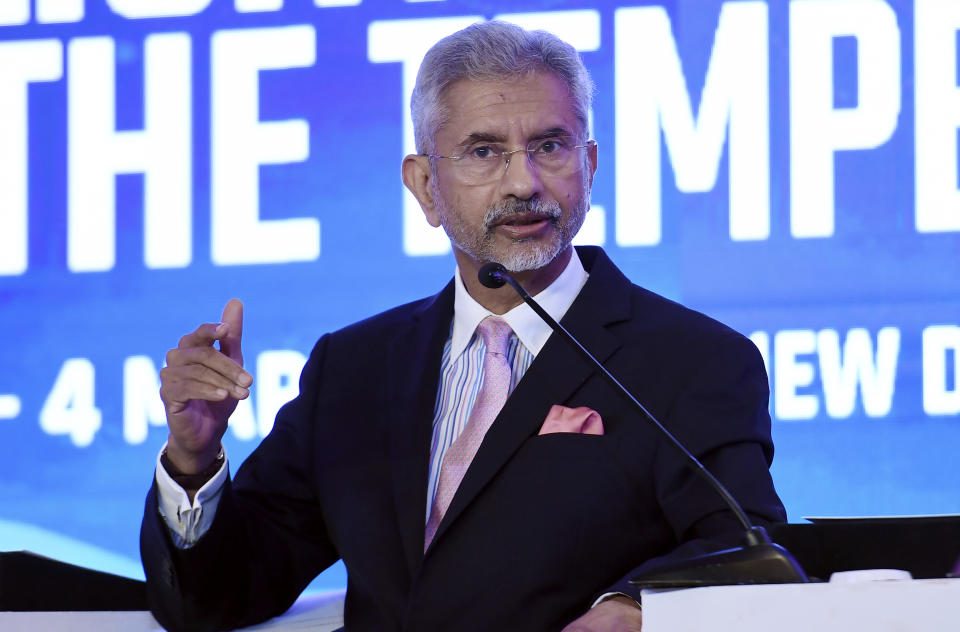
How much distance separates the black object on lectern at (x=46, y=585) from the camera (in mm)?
1828

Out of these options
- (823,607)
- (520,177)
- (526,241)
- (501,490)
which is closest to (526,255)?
(526,241)

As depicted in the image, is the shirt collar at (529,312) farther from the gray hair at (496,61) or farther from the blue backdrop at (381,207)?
the blue backdrop at (381,207)

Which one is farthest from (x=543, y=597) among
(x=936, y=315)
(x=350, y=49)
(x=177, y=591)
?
(x=350, y=49)

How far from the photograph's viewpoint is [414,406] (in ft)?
6.65

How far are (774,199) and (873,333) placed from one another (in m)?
0.37

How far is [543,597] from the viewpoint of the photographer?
1.82m

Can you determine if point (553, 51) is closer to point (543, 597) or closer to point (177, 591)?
point (543, 597)

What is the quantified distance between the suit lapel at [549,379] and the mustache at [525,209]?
135mm

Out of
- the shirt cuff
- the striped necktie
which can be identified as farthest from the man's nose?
the shirt cuff

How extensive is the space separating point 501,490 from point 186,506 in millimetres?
461

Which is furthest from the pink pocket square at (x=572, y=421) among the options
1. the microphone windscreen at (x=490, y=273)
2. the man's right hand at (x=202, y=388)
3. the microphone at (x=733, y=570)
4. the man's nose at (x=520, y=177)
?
the microphone at (x=733, y=570)

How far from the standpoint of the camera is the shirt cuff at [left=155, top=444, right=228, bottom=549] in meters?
1.88

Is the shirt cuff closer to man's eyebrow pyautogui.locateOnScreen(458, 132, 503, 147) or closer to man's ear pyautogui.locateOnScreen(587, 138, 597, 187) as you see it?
man's eyebrow pyautogui.locateOnScreen(458, 132, 503, 147)

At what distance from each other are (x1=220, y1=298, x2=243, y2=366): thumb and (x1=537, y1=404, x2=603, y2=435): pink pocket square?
0.46m
